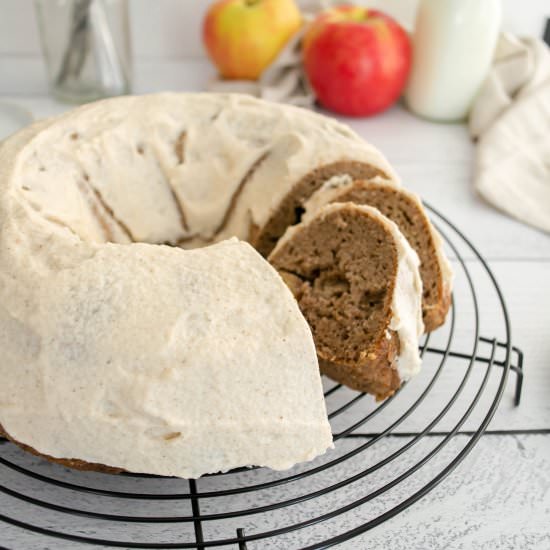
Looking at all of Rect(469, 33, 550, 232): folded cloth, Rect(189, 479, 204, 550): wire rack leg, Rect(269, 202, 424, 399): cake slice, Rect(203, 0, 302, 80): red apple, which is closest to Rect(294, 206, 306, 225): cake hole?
Rect(269, 202, 424, 399): cake slice

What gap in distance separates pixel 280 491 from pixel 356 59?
1881 millimetres

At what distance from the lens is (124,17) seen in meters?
2.99

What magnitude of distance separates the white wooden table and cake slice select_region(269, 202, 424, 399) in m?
0.26

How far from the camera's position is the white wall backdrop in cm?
334

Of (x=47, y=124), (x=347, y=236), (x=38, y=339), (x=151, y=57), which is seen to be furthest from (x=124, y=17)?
(x=38, y=339)

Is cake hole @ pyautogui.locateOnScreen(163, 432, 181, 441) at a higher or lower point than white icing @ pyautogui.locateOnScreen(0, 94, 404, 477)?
lower

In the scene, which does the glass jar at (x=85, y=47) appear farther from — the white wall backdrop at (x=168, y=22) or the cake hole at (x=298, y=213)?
the cake hole at (x=298, y=213)

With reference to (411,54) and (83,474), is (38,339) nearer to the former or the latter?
(83,474)

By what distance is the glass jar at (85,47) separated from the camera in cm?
293

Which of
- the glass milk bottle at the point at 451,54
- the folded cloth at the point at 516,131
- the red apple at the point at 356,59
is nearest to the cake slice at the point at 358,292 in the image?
the folded cloth at the point at 516,131

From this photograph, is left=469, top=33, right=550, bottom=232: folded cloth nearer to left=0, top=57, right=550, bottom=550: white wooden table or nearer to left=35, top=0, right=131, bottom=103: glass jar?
left=0, top=57, right=550, bottom=550: white wooden table

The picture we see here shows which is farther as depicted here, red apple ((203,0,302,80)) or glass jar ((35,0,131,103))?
red apple ((203,0,302,80))

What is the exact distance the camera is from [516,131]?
299 centimetres

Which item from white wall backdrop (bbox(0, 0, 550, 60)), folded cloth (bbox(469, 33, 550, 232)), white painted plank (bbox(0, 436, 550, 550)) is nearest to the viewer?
white painted plank (bbox(0, 436, 550, 550))
